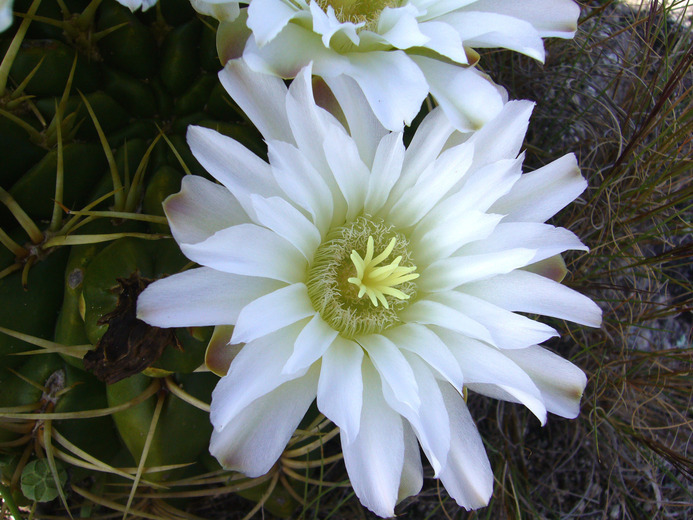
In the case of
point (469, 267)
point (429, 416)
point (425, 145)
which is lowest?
point (429, 416)

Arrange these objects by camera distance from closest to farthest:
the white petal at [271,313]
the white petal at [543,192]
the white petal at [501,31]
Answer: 1. the white petal at [271,313]
2. the white petal at [501,31]
3. the white petal at [543,192]

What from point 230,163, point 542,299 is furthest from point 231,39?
point 542,299

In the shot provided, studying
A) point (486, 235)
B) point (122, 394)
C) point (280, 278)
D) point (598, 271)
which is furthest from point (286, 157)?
point (598, 271)

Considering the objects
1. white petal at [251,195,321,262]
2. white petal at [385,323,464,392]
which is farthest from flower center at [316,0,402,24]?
white petal at [385,323,464,392]

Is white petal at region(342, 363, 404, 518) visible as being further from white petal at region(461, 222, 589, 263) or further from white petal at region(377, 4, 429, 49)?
white petal at region(377, 4, 429, 49)

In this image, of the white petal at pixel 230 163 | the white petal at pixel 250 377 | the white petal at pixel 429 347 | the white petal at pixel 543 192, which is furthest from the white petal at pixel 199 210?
the white petal at pixel 543 192

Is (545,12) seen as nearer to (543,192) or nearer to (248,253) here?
(543,192)

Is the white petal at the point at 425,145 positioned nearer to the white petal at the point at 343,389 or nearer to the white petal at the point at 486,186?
the white petal at the point at 486,186
